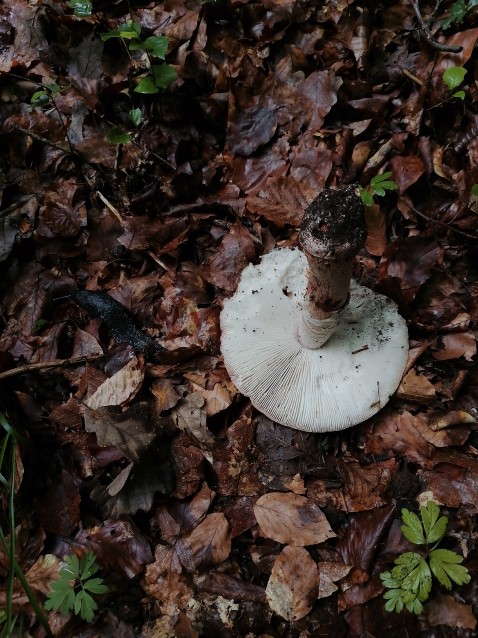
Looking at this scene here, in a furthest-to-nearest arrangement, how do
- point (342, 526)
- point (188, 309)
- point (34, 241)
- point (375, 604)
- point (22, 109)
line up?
point (22, 109)
point (34, 241)
point (188, 309)
point (342, 526)
point (375, 604)

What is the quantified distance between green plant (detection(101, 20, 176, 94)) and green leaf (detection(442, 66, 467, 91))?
1549 millimetres

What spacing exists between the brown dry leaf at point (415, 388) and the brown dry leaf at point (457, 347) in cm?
15

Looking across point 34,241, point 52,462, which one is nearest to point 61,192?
point 34,241

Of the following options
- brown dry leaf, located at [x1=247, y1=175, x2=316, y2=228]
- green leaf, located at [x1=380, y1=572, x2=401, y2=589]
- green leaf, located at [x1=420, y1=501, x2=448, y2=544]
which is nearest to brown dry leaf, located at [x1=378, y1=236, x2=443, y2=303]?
brown dry leaf, located at [x1=247, y1=175, x2=316, y2=228]

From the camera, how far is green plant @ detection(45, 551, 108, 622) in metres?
1.87

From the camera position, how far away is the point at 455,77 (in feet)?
7.85

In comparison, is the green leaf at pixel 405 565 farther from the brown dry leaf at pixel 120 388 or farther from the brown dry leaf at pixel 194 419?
the brown dry leaf at pixel 120 388

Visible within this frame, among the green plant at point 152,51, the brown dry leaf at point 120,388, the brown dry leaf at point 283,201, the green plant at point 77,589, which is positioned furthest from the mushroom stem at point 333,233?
the green plant at point 77,589

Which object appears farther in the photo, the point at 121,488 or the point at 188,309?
the point at 188,309

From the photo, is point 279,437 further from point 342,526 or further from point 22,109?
point 22,109

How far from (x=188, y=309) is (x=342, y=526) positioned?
53.7 inches

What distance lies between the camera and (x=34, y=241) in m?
2.71

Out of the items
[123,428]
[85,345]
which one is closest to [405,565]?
[123,428]

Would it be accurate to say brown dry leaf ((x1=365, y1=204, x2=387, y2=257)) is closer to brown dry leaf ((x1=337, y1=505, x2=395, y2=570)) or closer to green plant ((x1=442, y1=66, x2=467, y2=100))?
green plant ((x1=442, y1=66, x2=467, y2=100))
